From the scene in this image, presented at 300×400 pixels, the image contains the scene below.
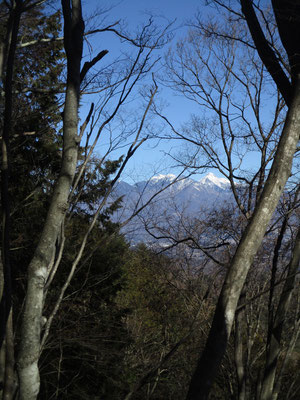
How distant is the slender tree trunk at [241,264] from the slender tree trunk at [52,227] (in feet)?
3.56

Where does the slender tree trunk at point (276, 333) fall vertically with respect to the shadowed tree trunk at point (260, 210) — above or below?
below

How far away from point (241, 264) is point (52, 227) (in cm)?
140

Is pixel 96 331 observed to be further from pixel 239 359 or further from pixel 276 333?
pixel 276 333

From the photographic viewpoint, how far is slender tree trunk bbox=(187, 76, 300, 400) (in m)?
2.40

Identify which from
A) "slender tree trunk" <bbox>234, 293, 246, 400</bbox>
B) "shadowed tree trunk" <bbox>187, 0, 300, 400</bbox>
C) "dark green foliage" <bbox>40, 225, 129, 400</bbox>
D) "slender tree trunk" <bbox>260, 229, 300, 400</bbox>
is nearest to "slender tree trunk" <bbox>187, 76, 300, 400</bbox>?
"shadowed tree trunk" <bbox>187, 0, 300, 400</bbox>

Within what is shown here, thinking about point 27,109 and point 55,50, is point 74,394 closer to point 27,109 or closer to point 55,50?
point 27,109

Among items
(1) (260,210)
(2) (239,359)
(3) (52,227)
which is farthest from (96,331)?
(3) (52,227)

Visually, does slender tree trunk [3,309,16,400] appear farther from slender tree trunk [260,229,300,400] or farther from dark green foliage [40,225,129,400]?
dark green foliage [40,225,129,400]

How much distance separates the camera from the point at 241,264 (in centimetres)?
265

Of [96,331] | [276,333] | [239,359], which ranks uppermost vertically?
[276,333]

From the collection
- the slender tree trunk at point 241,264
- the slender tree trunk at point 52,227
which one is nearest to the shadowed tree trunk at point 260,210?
the slender tree trunk at point 241,264

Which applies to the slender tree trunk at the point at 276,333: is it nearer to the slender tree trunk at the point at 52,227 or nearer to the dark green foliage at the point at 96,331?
the slender tree trunk at the point at 52,227

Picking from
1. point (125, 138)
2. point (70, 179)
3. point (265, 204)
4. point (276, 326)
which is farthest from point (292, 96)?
point (276, 326)

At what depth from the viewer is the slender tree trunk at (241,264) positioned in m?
2.40
